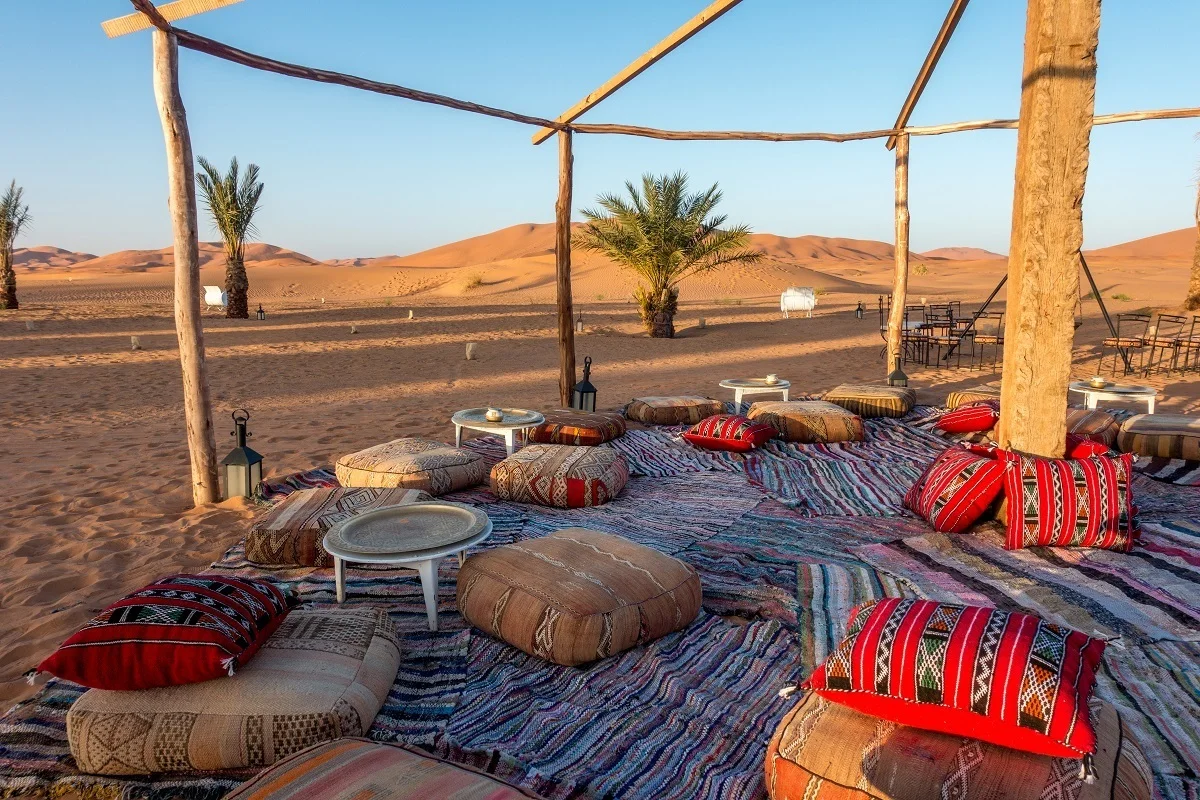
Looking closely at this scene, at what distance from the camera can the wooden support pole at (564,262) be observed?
25.5 feet

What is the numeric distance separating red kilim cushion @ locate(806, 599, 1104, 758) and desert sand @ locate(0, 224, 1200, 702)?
10.1 ft

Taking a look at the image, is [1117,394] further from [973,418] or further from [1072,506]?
[1072,506]

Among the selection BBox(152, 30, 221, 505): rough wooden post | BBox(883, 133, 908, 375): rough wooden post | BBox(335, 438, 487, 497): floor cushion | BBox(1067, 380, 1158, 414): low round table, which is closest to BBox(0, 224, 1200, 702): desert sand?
BBox(152, 30, 221, 505): rough wooden post

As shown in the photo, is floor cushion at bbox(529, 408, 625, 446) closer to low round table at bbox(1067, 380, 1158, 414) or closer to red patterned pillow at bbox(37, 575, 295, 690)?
red patterned pillow at bbox(37, 575, 295, 690)

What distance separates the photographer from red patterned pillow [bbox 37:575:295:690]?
2.41 metres

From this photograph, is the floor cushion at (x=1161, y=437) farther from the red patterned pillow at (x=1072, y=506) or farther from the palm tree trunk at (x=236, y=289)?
the palm tree trunk at (x=236, y=289)

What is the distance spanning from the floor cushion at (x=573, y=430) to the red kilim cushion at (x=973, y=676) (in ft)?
14.1

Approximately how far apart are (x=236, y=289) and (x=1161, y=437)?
2093 cm

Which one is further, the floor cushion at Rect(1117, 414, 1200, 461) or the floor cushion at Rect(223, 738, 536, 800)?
the floor cushion at Rect(1117, 414, 1200, 461)

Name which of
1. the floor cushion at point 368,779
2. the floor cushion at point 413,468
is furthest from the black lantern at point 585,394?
the floor cushion at point 368,779

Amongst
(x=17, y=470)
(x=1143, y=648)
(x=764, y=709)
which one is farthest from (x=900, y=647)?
(x=17, y=470)

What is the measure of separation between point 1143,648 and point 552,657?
7.70ft

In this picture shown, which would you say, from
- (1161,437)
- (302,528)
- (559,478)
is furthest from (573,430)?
(1161,437)

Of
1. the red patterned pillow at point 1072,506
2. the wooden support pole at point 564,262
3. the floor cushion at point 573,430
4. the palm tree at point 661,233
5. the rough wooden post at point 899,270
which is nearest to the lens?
the red patterned pillow at point 1072,506
